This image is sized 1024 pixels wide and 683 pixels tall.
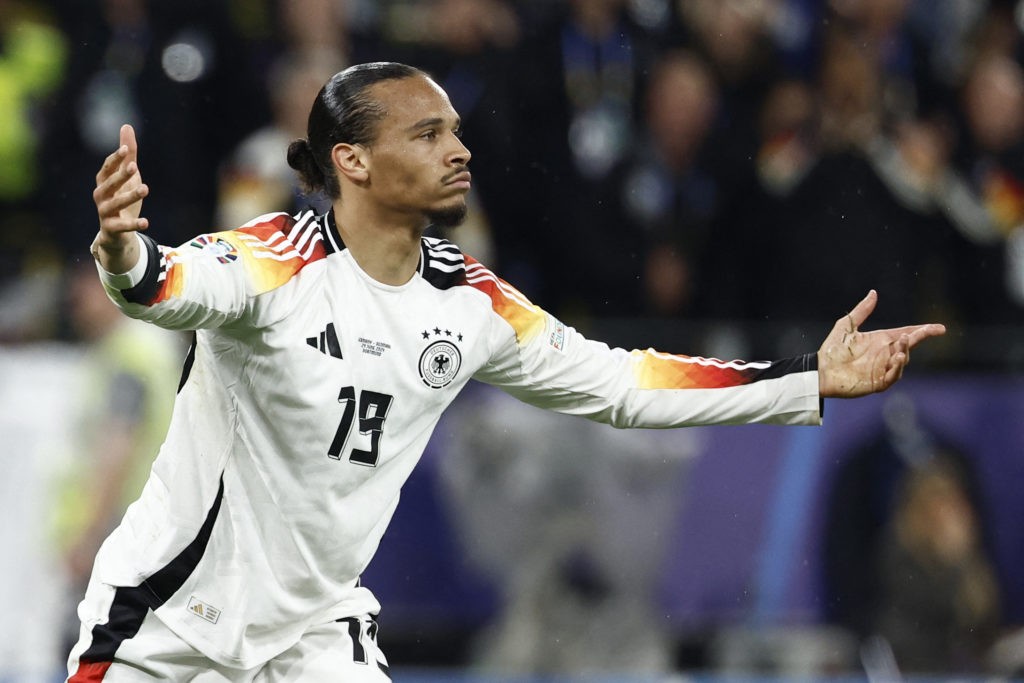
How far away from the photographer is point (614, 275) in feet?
30.7

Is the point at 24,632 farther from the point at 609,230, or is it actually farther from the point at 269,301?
the point at 269,301

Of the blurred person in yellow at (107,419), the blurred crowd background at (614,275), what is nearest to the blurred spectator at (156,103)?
the blurred crowd background at (614,275)

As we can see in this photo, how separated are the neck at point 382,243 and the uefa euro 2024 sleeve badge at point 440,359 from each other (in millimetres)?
196

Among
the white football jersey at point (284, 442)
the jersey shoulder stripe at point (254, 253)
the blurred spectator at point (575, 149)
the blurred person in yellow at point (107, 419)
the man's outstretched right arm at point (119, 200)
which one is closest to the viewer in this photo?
the man's outstretched right arm at point (119, 200)

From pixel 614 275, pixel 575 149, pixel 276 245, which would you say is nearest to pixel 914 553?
pixel 614 275

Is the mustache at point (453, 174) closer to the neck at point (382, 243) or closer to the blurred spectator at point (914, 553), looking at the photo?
the neck at point (382, 243)

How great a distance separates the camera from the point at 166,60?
9.50 metres

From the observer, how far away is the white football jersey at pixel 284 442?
4680mm

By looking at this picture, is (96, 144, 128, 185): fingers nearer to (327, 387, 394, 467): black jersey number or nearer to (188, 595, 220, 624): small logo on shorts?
(327, 387, 394, 467): black jersey number

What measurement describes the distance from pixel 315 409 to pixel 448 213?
0.70m

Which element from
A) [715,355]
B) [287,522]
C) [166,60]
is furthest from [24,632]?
[287,522]

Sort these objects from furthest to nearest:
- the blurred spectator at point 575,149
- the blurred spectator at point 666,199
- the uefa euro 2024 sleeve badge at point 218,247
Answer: the blurred spectator at point 666,199 → the blurred spectator at point 575,149 → the uefa euro 2024 sleeve badge at point 218,247

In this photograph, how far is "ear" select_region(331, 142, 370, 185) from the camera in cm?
491

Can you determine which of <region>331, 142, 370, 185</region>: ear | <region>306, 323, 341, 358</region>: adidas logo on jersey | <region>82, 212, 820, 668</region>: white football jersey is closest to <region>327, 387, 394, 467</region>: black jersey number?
<region>82, 212, 820, 668</region>: white football jersey
